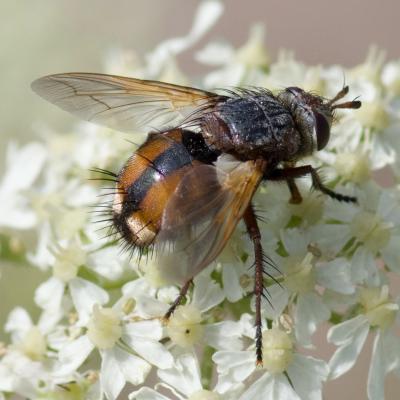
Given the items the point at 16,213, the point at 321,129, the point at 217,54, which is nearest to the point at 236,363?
the point at 321,129

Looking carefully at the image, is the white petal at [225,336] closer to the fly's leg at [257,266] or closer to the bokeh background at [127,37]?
the fly's leg at [257,266]

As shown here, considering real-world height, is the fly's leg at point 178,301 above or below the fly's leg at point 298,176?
below

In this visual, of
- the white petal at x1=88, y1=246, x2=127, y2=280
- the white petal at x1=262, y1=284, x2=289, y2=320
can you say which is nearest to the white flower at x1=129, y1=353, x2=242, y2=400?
the white petal at x1=262, y1=284, x2=289, y2=320

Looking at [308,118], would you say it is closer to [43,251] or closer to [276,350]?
[276,350]

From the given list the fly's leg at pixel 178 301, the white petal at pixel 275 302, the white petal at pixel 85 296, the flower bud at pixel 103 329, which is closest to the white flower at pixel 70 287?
the white petal at pixel 85 296

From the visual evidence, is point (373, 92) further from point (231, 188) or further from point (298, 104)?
point (231, 188)

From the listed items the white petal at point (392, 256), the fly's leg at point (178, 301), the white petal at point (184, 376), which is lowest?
the white petal at point (184, 376)
